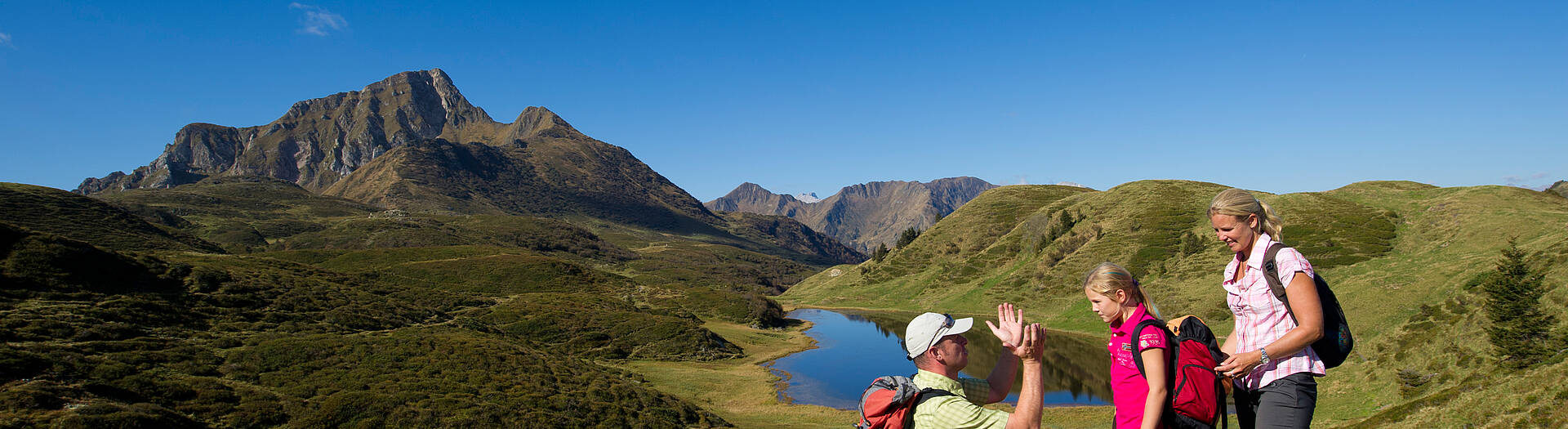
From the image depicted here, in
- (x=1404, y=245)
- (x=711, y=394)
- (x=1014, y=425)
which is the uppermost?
(x=1404, y=245)

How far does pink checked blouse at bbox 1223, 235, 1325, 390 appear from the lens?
549cm

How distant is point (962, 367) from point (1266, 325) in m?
3.05

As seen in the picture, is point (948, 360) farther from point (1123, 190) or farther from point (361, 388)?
point (1123, 190)

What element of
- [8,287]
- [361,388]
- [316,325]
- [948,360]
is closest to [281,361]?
[361,388]

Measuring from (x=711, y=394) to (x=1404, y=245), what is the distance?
8117 cm

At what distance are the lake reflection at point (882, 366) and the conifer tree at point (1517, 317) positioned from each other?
933 inches

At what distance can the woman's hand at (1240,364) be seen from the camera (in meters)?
5.42

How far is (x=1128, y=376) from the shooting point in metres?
5.64

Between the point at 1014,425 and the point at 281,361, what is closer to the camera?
the point at 1014,425

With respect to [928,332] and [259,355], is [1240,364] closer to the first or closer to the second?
[928,332]

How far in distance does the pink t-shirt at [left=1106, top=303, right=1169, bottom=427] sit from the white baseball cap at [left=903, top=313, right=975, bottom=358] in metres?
1.26

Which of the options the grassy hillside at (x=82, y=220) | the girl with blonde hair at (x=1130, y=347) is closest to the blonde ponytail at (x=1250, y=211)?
the girl with blonde hair at (x=1130, y=347)

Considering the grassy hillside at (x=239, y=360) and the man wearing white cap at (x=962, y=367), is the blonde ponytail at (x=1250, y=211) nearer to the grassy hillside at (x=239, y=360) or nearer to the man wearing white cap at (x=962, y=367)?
the man wearing white cap at (x=962, y=367)

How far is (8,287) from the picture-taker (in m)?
36.9
